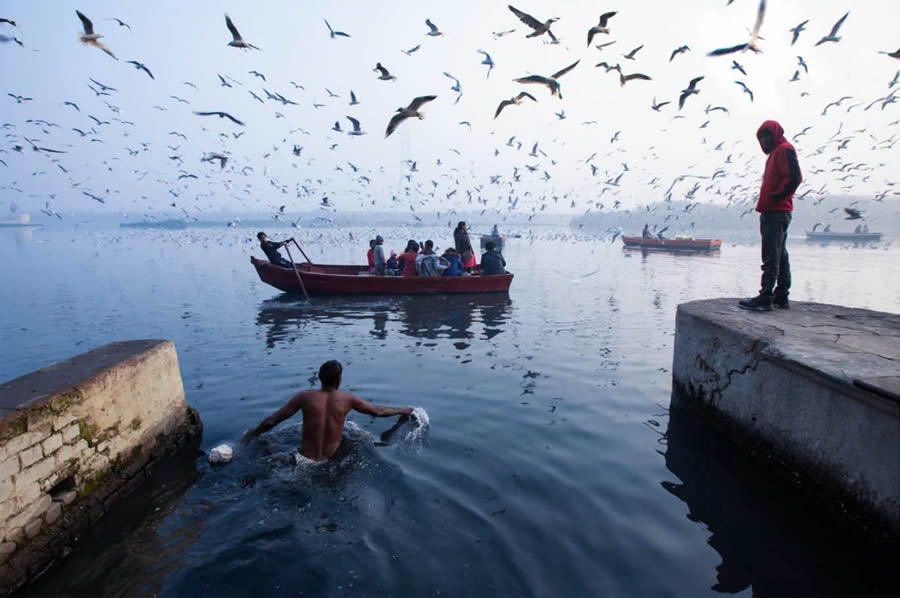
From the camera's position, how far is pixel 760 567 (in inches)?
157

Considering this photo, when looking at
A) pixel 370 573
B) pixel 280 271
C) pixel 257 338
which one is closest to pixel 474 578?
pixel 370 573

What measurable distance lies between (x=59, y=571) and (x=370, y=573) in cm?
265

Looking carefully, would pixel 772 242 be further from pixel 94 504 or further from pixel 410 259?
pixel 410 259

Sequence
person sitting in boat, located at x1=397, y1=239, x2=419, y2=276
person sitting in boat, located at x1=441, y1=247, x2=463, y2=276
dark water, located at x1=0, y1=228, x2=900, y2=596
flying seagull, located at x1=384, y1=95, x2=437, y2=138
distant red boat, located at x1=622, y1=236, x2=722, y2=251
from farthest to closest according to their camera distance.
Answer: distant red boat, located at x1=622, y1=236, x2=722, y2=251 < person sitting in boat, located at x1=441, y1=247, x2=463, y2=276 < person sitting in boat, located at x1=397, y1=239, x2=419, y2=276 < flying seagull, located at x1=384, y1=95, x2=437, y2=138 < dark water, located at x1=0, y1=228, x2=900, y2=596

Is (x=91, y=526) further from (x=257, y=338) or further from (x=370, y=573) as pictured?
(x=257, y=338)

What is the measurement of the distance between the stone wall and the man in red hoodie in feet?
26.5

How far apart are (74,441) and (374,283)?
13178 millimetres

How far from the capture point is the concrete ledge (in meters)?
3.75

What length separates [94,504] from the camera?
4625 millimetres

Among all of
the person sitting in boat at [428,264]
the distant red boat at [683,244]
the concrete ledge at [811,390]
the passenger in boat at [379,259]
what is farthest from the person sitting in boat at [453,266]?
the distant red boat at [683,244]

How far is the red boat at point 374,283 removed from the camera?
56.7ft

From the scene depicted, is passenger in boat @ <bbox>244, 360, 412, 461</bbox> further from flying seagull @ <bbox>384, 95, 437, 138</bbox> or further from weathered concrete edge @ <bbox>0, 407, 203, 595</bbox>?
flying seagull @ <bbox>384, 95, 437, 138</bbox>

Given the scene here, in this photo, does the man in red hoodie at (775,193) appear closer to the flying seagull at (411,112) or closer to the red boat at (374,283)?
the flying seagull at (411,112)

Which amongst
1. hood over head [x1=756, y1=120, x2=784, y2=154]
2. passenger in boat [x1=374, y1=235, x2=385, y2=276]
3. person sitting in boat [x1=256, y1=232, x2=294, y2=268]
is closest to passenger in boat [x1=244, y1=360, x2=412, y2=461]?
hood over head [x1=756, y1=120, x2=784, y2=154]
